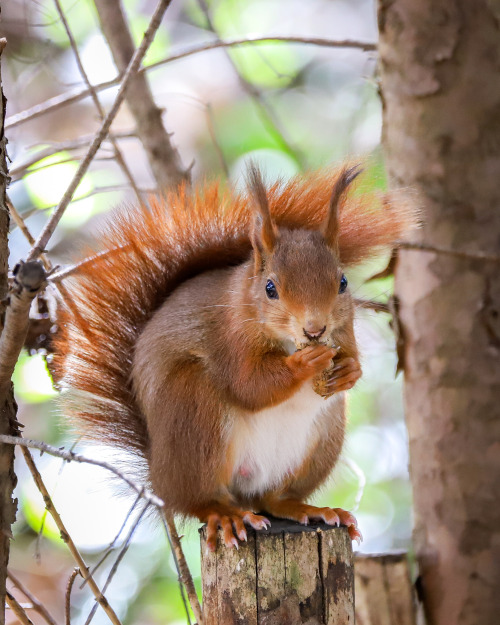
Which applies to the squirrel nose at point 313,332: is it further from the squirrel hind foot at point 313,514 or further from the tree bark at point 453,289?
the tree bark at point 453,289

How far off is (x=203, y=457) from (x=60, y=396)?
1.40ft

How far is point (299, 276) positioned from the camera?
1.52 meters

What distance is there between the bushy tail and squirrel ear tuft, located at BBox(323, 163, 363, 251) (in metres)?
0.09

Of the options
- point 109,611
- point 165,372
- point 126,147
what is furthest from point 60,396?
point 126,147

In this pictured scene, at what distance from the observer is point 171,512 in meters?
1.65

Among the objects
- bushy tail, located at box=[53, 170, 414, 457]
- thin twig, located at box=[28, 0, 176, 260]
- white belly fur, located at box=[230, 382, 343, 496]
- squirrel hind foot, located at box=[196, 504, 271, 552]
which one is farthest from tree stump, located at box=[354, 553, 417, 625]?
thin twig, located at box=[28, 0, 176, 260]

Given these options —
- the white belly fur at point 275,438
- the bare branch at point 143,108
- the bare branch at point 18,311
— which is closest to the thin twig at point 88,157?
the bare branch at point 18,311

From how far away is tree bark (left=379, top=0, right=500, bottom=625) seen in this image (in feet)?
6.39

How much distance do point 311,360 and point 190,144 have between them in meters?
2.59

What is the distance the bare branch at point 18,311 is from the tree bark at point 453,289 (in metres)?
1.17

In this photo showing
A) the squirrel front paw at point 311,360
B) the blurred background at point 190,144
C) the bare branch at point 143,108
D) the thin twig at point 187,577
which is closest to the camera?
the squirrel front paw at point 311,360

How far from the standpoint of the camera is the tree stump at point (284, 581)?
54.8 inches

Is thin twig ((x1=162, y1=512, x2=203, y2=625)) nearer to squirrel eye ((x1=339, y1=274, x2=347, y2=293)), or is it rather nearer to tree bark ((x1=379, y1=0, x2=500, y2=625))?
squirrel eye ((x1=339, y1=274, x2=347, y2=293))

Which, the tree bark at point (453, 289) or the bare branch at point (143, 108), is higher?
the bare branch at point (143, 108)
